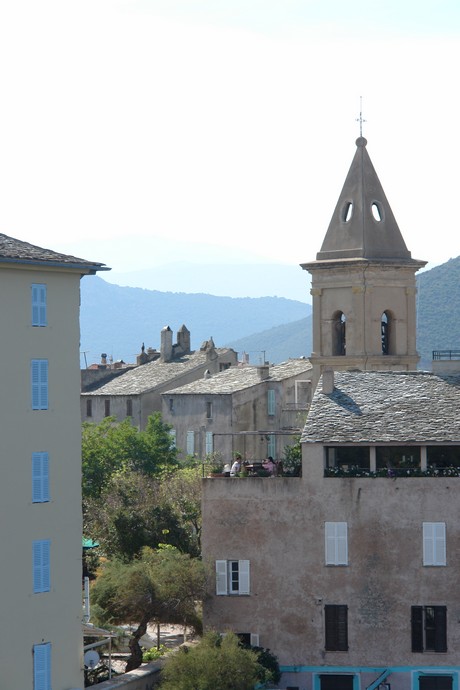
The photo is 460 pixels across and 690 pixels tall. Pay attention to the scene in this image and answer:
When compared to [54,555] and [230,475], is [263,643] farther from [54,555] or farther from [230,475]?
[54,555]

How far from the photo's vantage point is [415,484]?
55.0 m

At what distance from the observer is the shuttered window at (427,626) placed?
54844 mm

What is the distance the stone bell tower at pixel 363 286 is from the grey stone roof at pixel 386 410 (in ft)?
53.0

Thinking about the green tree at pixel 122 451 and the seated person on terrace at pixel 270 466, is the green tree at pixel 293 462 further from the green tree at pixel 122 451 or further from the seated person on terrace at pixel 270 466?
the green tree at pixel 122 451

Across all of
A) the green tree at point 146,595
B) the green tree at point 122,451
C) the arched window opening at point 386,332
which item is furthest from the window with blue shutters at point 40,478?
the green tree at point 122,451

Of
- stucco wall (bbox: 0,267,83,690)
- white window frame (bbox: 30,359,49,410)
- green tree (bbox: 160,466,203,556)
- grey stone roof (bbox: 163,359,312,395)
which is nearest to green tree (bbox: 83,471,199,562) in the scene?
green tree (bbox: 160,466,203,556)

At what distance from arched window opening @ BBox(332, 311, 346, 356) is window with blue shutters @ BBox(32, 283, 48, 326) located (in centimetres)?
3155

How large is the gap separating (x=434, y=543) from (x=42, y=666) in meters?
13.8

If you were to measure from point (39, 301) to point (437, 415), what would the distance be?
15.3 metres

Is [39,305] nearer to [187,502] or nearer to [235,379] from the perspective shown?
[187,502]

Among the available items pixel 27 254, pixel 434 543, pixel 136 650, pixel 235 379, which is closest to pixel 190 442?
pixel 235 379

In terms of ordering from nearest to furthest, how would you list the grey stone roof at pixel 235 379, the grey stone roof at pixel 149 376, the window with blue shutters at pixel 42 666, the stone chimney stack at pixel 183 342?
the window with blue shutters at pixel 42 666
the grey stone roof at pixel 235 379
the grey stone roof at pixel 149 376
the stone chimney stack at pixel 183 342

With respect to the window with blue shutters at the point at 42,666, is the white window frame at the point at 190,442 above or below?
above

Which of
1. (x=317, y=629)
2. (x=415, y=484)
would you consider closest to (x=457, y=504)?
(x=415, y=484)
